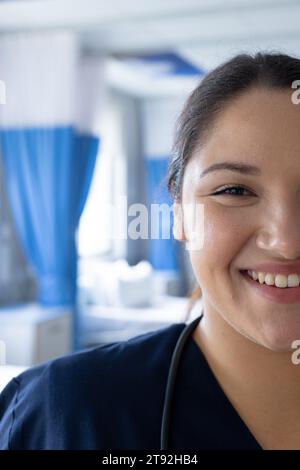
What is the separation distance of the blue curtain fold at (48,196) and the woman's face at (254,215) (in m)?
2.30

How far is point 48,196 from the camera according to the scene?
2818 mm

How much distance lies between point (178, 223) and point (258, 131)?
0.15m

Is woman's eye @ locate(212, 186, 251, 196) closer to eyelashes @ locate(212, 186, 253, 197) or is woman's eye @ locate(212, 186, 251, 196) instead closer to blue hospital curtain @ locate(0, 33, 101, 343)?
eyelashes @ locate(212, 186, 253, 197)

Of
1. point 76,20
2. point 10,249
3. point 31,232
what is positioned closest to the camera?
point 76,20

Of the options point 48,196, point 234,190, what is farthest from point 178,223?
point 48,196

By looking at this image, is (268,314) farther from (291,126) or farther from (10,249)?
(10,249)

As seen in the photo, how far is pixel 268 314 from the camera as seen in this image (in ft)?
1.81

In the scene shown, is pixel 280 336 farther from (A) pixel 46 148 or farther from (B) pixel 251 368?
(A) pixel 46 148

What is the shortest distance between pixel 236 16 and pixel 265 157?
7.30 feet

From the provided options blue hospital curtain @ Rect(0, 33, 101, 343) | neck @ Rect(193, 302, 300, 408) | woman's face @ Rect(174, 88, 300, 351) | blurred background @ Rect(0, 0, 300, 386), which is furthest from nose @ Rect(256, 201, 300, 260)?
blue hospital curtain @ Rect(0, 33, 101, 343)

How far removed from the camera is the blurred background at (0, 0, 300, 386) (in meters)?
2.58

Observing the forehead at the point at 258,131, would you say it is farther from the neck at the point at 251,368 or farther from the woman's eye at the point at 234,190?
the neck at the point at 251,368

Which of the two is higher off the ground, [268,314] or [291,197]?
[291,197]
